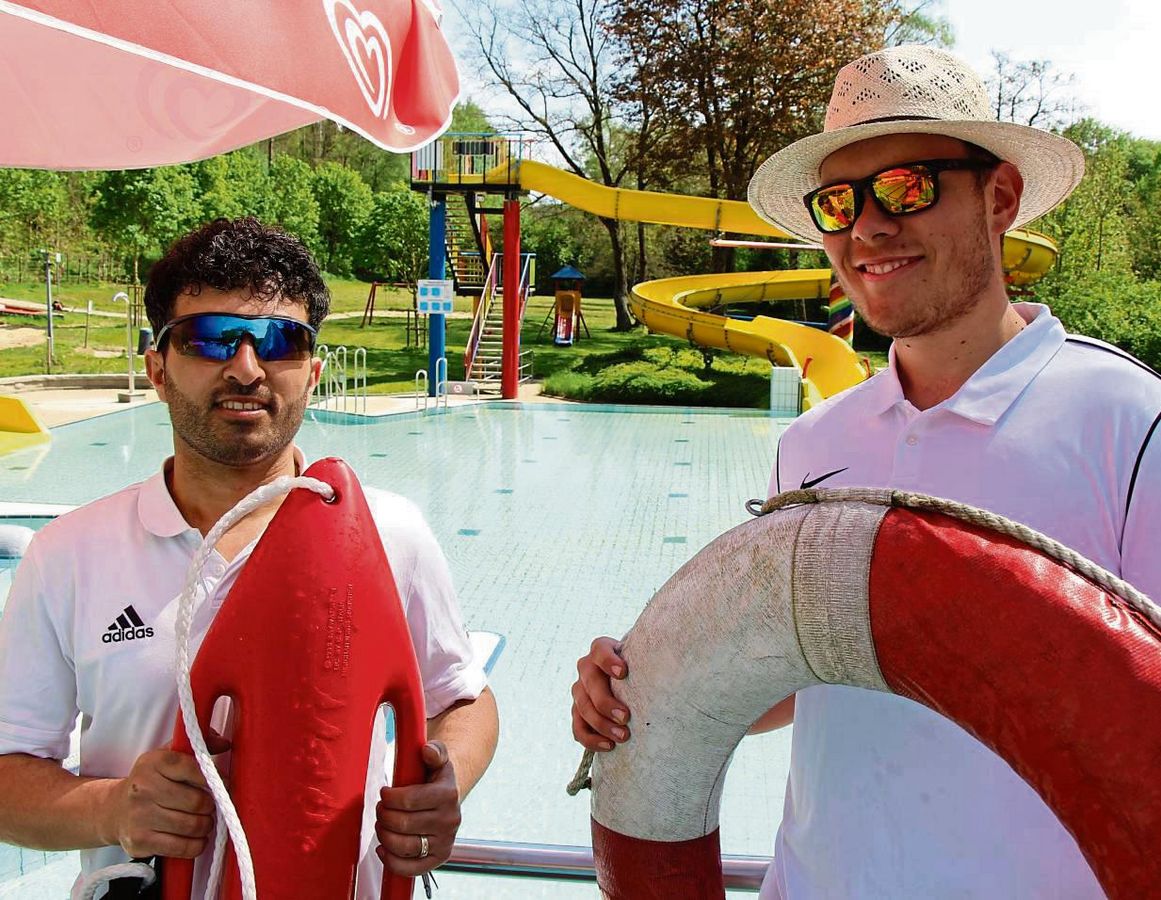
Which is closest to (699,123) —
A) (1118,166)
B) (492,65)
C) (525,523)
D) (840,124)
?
(492,65)

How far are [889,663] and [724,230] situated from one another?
1834 centimetres

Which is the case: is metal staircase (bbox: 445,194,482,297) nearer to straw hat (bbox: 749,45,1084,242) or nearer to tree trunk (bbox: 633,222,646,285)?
tree trunk (bbox: 633,222,646,285)

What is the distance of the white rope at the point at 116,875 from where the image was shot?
1195mm

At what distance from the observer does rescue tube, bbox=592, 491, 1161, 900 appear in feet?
2.74

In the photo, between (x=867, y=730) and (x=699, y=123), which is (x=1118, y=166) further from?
(x=867, y=730)

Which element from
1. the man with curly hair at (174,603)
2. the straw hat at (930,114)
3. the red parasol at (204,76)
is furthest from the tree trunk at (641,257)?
the man with curly hair at (174,603)

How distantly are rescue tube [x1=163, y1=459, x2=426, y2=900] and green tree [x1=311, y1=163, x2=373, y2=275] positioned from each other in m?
35.8

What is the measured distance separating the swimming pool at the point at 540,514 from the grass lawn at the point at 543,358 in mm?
2982

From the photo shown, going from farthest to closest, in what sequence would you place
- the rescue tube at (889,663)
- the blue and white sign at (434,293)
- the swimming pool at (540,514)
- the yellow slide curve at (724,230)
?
the yellow slide curve at (724,230) < the blue and white sign at (434,293) < the swimming pool at (540,514) < the rescue tube at (889,663)

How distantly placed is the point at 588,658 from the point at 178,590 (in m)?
0.63

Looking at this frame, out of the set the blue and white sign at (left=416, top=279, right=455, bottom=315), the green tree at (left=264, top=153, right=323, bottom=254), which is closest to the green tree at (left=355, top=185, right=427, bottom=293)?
the green tree at (left=264, top=153, right=323, bottom=254)

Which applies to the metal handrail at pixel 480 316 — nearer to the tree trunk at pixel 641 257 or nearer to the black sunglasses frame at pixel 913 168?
the tree trunk at pixel 641 257

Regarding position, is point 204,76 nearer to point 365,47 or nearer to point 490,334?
point 365,47

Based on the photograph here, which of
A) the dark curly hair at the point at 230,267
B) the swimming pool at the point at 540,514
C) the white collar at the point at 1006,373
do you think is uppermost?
Answer: the dark curly hair at the point at 230,267
